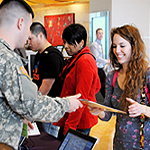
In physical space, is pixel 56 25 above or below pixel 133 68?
above

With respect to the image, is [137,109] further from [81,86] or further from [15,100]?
[15,100]

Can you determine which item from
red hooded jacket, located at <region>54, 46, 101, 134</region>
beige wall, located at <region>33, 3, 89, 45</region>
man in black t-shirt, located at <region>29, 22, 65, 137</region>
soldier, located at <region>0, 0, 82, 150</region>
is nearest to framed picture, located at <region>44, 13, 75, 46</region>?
beige wall, located at <region>33, 3, 89, 45</region>

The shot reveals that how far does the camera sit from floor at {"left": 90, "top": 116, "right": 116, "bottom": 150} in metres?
3.78

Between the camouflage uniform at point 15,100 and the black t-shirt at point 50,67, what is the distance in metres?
1.28

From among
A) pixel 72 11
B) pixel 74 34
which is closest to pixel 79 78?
pixel 74 34

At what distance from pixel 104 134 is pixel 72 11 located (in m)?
5.70

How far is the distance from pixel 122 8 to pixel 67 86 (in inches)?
114

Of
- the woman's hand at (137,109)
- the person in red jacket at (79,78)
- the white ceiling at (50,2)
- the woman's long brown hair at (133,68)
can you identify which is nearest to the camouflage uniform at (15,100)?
the woman's hand at (137,109)

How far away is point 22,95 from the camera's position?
1.03 meters

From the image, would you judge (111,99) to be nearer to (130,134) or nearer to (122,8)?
(130,134)

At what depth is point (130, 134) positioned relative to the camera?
1.56 metres

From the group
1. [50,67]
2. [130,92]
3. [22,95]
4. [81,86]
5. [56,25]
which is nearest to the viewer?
[22,95]

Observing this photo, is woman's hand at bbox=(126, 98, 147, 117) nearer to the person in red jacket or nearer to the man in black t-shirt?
the person in red jacket

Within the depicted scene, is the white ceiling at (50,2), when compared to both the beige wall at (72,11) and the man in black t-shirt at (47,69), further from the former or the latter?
the man in black t-shirt at (47,69)
